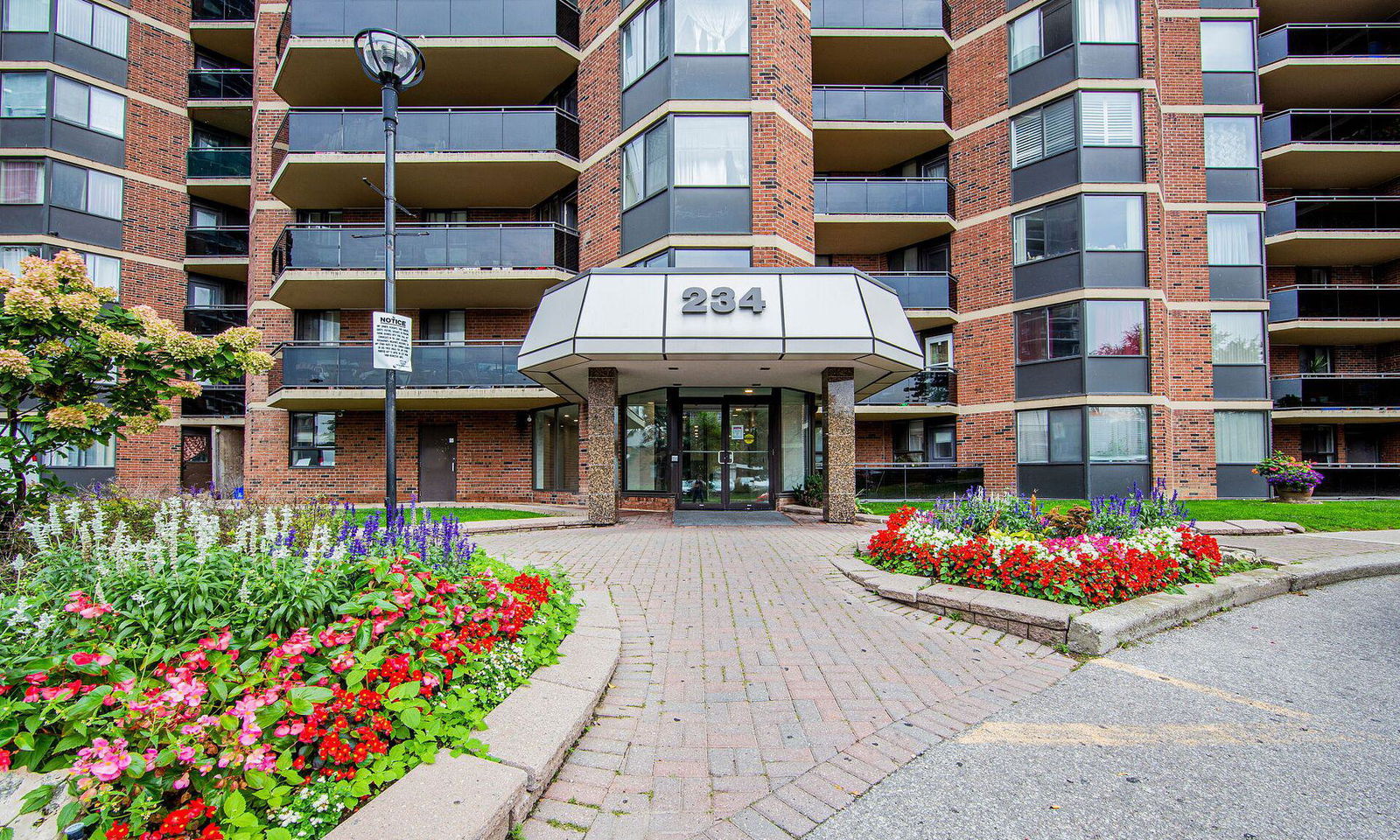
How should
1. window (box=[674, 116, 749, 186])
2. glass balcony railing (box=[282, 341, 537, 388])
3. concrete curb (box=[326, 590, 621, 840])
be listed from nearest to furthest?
concrete curb (box=[326, 590, 621, 840]), window (box=[674, 116, 749, 186]), glass balcony railing (box=[282, 341, 537, 388])

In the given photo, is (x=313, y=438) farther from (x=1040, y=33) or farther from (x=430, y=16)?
(x=1040, y=33)

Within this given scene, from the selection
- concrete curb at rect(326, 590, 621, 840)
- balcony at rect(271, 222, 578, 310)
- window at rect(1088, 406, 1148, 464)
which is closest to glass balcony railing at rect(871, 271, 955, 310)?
window at rect(1088, 406, 1148, 464)

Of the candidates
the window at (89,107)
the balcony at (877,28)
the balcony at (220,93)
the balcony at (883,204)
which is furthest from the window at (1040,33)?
the window at (89,107)

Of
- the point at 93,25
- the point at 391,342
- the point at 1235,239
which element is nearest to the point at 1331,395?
the point at 1235,239

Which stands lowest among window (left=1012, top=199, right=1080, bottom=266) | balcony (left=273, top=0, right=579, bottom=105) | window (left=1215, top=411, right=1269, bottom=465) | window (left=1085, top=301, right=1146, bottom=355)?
window (left=1215, top=411, right=1269, bottom=465)

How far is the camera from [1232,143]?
18266 millimetres

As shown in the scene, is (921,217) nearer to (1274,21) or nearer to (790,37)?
(790,37)

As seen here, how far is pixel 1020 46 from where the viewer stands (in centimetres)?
1767

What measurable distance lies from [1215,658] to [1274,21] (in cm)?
2702

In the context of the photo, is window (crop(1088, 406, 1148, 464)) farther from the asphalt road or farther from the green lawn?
the asphalt road

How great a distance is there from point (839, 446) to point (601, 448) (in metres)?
4.24

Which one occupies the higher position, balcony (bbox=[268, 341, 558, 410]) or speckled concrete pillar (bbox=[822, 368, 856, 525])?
balcony (bbox=[268, 341, 558, 410])

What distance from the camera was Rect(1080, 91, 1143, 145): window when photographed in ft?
53.6

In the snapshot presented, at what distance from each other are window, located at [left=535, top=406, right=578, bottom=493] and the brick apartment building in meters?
0.12
